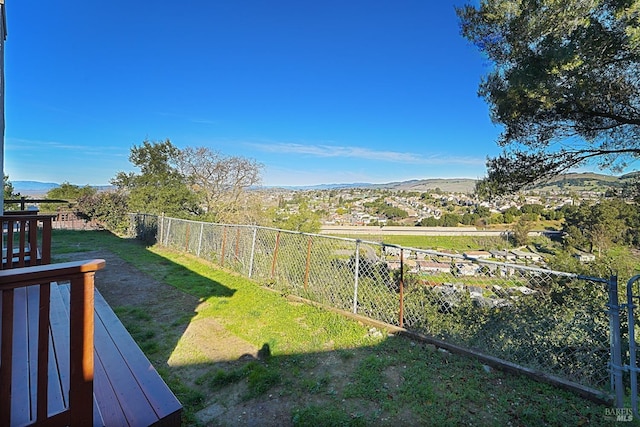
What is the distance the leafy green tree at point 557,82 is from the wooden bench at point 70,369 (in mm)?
4848

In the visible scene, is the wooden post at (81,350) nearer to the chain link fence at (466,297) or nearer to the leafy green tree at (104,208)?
the chain link fence at (466,297)

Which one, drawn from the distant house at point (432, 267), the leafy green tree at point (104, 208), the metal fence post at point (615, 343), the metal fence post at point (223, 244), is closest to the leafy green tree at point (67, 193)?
the leafy green tree at point (104, 208)

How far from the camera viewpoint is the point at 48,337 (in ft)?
3.90

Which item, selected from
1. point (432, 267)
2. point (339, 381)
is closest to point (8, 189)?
point (339, 381)

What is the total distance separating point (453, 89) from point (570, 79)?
826cm

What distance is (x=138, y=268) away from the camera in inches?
279

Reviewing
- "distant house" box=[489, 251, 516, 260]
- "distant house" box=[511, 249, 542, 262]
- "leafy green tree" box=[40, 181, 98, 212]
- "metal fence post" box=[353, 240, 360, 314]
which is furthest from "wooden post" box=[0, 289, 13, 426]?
"leafy green tree" box=[40, 181, 98, 212]

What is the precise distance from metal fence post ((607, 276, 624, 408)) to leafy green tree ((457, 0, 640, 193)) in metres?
2.48

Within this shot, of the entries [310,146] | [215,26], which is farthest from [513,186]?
[310,146]

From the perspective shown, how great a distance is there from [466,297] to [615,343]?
1.32 meters

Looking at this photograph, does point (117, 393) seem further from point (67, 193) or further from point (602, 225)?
point (67, 193)

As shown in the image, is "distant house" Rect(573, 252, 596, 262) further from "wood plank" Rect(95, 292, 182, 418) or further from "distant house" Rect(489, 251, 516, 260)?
"wood plank" Rect(95, 292, 182, 418)

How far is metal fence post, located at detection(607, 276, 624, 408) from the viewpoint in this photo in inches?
86.2

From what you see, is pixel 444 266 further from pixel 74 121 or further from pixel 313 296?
pixel 74 121
